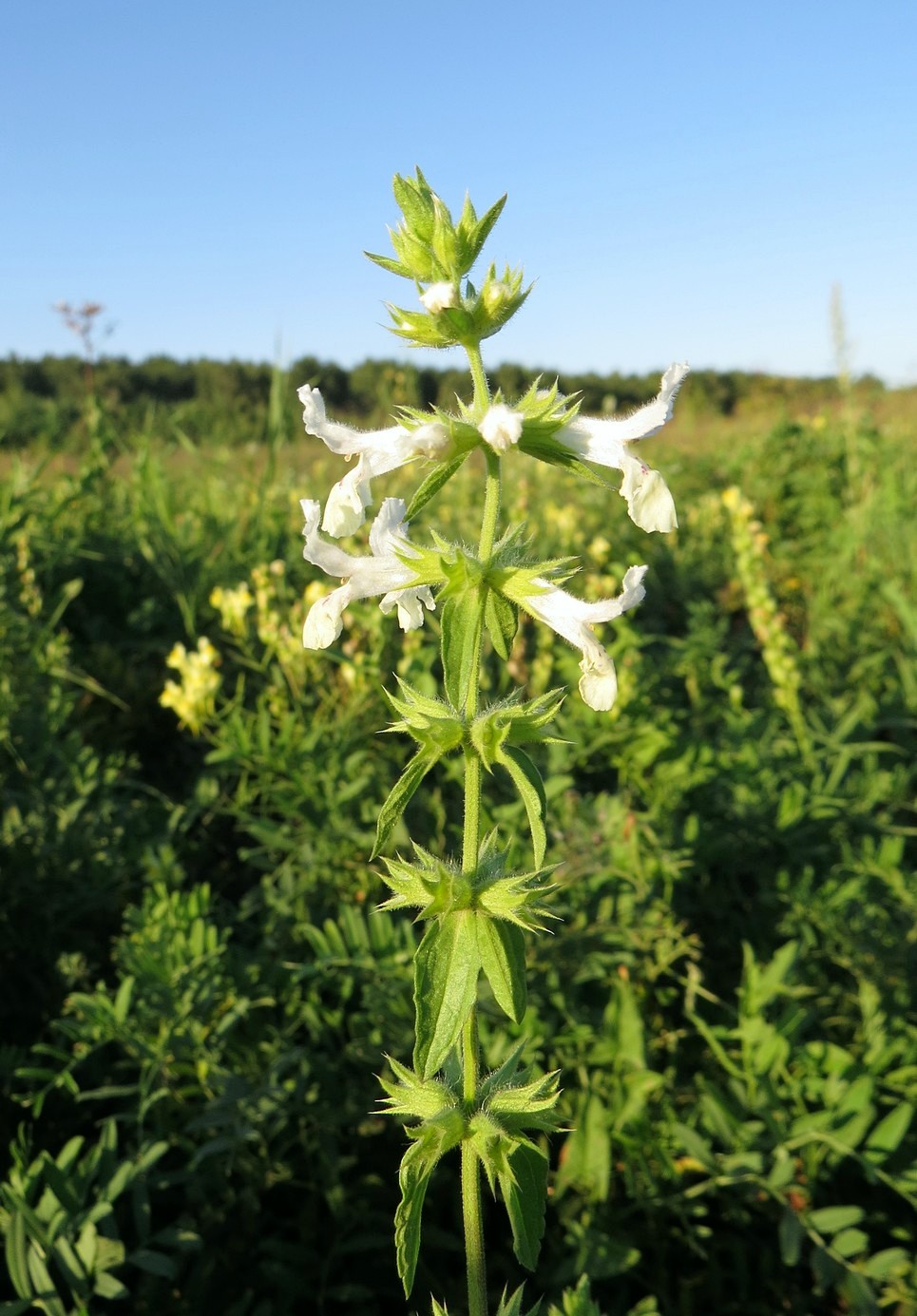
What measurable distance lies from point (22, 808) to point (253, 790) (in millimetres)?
600

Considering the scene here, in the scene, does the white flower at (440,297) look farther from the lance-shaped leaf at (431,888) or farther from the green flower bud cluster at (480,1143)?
the green flower bud cluster at (480,1143)

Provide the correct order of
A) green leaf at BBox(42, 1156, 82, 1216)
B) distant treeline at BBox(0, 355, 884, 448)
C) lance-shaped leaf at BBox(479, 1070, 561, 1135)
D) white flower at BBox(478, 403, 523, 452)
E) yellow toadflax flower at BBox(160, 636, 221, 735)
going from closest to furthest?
white flower at BBox(478, 403, 523, 452) < lance-shaped leaf at BBox(479, 1070, 561, 1135) < green leaf at BBox(42, 1156, 82, 1216) < yellow toadflax flower at BBox(160, 636, 221, 735) < distant treeline at BBox(0, 355, 884, 448)

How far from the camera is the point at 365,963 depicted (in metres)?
2.06

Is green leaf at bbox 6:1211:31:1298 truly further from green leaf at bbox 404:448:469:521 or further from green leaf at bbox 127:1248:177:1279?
green leaf at bbox 404:448:469:521

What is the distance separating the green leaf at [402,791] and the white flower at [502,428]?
0.36 m

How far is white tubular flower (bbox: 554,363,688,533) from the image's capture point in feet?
3.83

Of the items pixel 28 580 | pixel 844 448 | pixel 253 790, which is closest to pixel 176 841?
pixel 253 790

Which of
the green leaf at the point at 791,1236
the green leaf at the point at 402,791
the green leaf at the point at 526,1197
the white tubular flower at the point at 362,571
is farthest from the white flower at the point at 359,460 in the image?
the green leaf at the point at 791,1236

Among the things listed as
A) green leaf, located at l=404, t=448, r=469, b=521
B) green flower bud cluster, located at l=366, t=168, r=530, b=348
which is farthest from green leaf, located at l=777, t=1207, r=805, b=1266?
green flower bud cluster, located at l=366, t=168, r=530, b=348

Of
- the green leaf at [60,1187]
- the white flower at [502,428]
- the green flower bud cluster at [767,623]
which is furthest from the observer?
the green flower bud cluster at [767,623]

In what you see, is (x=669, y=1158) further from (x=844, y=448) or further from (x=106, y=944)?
(x=844, y=448)

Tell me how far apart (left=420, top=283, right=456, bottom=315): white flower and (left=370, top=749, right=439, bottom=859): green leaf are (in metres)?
0.51

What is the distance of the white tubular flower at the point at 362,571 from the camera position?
1237 mm

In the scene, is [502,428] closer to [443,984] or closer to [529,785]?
[529,785]
